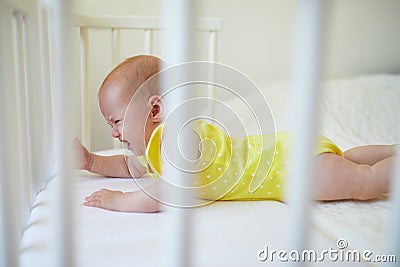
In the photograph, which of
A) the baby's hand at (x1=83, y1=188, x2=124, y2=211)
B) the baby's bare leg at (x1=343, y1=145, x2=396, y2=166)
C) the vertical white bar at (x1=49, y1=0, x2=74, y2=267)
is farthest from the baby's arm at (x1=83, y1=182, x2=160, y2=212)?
the baby's bare leg at (x1=343, y1=145, x2=396, y2=166)

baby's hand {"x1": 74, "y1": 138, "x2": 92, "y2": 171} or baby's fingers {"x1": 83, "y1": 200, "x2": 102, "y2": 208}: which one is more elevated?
baby's hand {"x1": 74, "y1": 138, "x2": 92, "y2": 171}

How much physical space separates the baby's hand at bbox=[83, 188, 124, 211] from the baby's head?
0.13m

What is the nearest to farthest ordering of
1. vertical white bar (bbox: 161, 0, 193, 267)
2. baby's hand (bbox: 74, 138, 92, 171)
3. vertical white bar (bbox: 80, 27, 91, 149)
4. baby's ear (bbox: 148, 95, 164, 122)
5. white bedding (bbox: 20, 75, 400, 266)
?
vertical white bar (bbox: 161, 0, 193, 267) → white bedding (bbox: 20, 75, 400, 266) → baby's ear (bbox: 148, 95, 164, 122) → baby's hand (bbox: 74, 138, 92, 171) → vertical white bar (bbox: 80, 27, 91, 149)

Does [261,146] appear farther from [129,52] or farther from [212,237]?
[129,52]

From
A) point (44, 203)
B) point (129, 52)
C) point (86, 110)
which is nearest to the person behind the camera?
point (44, 203)

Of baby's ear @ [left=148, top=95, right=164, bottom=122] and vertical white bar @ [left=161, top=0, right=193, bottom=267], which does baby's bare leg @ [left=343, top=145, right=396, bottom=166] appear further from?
vertical white bar @ [left=161, top=0, right=193, bottom=267]

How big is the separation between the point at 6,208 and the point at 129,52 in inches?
43.2

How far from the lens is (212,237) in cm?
54

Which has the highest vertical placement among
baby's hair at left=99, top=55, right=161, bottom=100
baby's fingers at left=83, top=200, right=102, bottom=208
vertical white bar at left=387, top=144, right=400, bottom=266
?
baby's hair at left=99, top=55, right=161, bottom=100

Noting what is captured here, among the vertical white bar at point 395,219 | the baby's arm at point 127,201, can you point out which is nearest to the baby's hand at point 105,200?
the baby's arm at point 127,201

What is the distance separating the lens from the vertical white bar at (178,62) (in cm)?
26

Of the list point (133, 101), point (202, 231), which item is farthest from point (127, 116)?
point (202, 231)

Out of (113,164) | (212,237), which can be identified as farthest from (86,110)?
(212,237)

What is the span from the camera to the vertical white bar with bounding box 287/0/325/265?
0.27 metres
